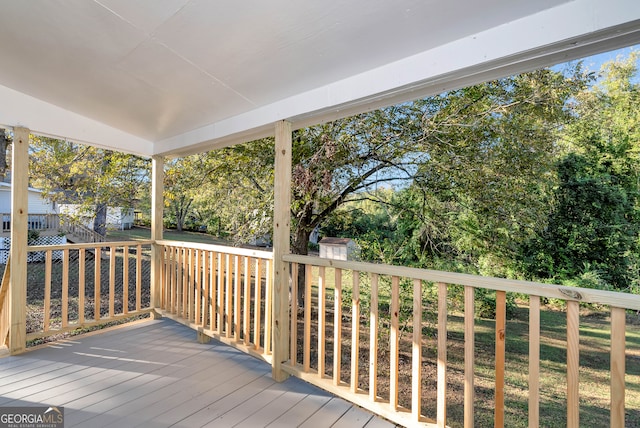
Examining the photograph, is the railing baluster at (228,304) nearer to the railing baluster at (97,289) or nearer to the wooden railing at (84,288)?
the wooden railing at (84,288)

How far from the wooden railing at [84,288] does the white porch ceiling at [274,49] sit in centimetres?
137

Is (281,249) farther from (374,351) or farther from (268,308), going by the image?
(374,351)

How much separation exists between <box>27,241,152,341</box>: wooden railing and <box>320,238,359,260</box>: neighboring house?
83.7 inches

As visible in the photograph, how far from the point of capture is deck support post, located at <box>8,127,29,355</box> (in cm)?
269

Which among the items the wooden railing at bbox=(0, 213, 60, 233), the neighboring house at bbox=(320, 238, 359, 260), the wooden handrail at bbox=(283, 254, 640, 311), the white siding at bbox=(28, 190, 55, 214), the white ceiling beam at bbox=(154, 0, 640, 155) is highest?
the white ceiling beam at bbox=(154, 0, 640, 155)

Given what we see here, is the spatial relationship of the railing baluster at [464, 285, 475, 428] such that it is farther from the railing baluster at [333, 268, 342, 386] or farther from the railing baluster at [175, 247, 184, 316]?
the railing baluster at [175, 247, 184, 316]

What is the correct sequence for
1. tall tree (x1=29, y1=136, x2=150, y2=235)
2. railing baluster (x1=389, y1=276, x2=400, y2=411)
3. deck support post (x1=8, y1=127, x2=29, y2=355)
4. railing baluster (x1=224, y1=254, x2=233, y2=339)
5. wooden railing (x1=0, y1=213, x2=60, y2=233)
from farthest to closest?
1. wooden railing (x1=0, y1=213, x2=60, y2=233)
2. tall tree (x1=29, y1=136, x2=150, y2=235)
3. railing baluster (x1=224, y1=254, x2=233, y2=339)
4. deck support post (x1=8, y1=127, x2=29, y2=355)
5. railing baluster (x1=389, y1=276, x2=400, y2=411)

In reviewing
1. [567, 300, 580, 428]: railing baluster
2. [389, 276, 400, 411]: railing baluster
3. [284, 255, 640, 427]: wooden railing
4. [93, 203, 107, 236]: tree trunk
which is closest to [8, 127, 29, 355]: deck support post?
[284, 255, 640, 427]: wooden railing

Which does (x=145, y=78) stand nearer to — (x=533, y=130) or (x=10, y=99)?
(x=10, y=99)

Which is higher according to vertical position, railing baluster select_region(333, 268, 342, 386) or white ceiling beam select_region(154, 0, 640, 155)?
white ceiling beam select_region(154, 0, 640, 155)

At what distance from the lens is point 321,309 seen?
224 centimetres

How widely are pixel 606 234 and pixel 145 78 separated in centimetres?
390

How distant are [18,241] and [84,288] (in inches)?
42.2

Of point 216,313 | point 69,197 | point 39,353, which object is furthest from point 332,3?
point 69,197
